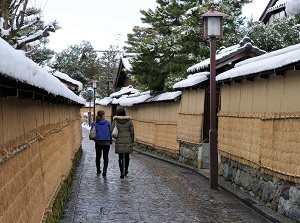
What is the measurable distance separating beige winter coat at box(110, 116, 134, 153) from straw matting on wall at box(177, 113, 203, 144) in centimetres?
350

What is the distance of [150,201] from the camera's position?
35.4ft

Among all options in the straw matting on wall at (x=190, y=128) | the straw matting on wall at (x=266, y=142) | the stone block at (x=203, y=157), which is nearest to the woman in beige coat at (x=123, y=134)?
the straw matting on wall at (x=266, y=142)

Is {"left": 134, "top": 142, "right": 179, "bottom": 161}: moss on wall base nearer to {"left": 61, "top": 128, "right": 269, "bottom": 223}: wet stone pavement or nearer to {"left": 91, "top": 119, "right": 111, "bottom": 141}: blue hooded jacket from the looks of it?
{"left": 61, "top": 128, "right": 269, "bottom": 223}: wet stone pavement

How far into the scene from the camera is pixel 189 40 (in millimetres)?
22922

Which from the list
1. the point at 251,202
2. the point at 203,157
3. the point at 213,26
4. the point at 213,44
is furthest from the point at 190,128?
the point at 251,202

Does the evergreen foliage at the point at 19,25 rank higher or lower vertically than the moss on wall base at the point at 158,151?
higher

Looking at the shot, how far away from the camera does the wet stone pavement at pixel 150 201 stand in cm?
914

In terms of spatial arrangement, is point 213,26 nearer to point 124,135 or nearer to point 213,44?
point 213,44

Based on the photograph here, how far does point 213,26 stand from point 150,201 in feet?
14.9

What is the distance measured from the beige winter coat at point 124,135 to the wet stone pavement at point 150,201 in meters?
0.90

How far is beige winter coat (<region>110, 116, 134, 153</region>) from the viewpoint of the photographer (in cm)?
1407

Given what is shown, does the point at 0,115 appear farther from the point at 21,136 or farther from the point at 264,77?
the point at 264,77

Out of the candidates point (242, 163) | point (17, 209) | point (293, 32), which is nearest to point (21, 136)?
point (17, 209)

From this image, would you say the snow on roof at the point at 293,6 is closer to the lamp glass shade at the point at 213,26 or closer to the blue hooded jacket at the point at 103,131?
the lamp glass shade at the point at 213,26
